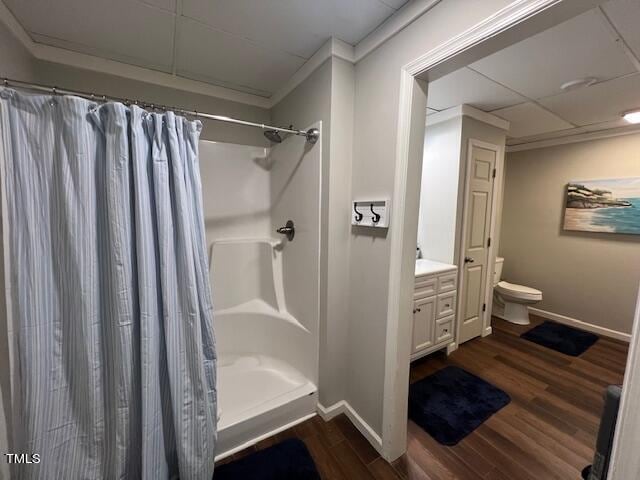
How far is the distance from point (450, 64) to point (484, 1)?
20cm

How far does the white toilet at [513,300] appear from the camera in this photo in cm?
297

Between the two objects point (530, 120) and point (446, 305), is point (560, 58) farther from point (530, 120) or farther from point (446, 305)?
point (446, 305)

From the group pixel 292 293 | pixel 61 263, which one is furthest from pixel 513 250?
pixel 61 263

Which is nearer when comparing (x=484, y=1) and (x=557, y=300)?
(x=484, y=1)

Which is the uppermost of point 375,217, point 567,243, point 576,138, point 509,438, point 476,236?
point 576,138

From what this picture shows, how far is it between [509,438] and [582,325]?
241 centimetres

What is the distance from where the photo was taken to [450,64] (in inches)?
42.5

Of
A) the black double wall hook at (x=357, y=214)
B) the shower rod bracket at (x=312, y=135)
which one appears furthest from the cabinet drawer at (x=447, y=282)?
the shower rod bracket at (x=312, y=135)

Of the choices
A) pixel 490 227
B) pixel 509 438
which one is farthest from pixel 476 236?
pixel 509 438

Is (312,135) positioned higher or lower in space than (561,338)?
higher

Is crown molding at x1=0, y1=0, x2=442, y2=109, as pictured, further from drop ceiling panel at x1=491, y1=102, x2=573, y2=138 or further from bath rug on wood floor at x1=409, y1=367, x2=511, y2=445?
bath rug on wood floor at x1=409, y1=367, x2=511, y2=445

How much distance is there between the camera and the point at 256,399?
68.1 inches

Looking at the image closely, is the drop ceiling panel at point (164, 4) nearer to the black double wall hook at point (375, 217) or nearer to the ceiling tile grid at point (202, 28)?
the ceiling tile grid at point (202, 28)

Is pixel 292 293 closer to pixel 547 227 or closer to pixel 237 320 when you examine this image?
pixel 237 320
